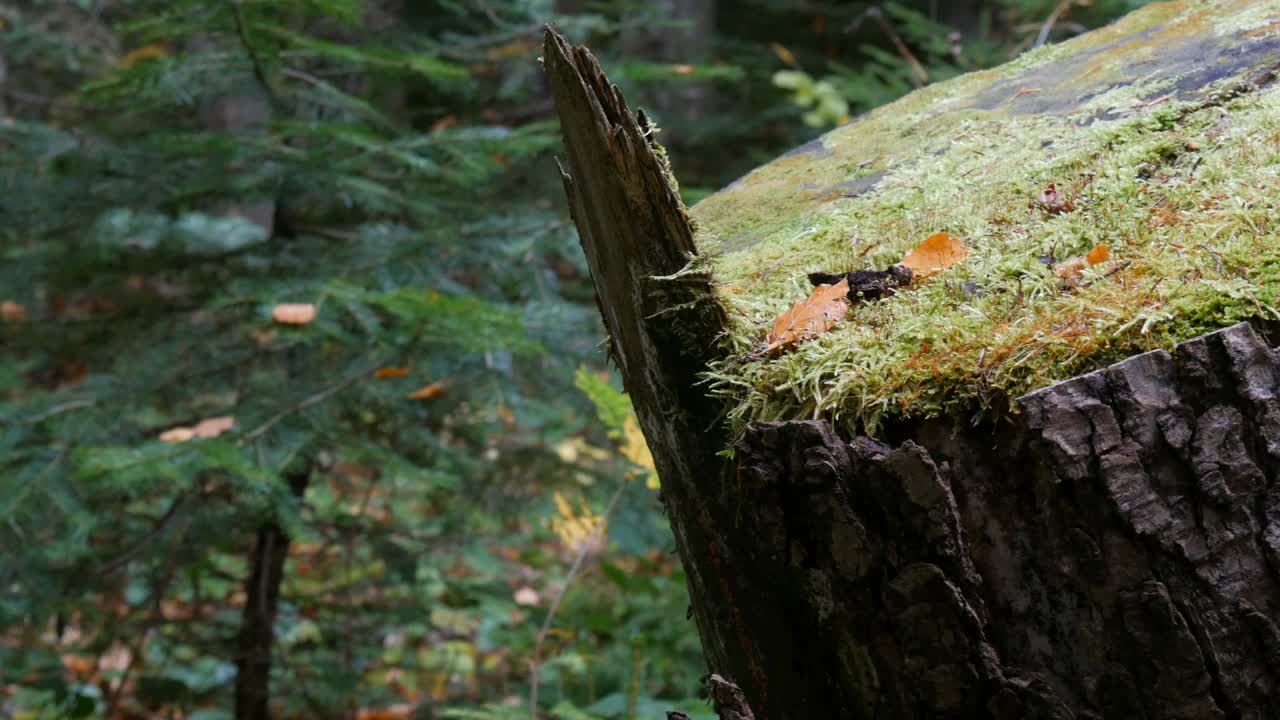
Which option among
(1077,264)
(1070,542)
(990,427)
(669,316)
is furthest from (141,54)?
(1070,542)

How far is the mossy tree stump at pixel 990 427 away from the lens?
1.04 meters

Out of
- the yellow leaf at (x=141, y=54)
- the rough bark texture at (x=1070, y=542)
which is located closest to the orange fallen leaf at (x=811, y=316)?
the rough bark texture at (x=1070, y=542)

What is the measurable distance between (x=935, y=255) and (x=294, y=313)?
3.00m

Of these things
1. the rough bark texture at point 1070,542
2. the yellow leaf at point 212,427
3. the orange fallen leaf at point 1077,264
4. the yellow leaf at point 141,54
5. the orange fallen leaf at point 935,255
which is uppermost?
the yellow leaf at point 141,54

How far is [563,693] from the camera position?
492cm

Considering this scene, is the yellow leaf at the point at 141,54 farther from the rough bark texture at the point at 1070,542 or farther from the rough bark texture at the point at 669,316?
the rough bark texture at the point at 1070,542

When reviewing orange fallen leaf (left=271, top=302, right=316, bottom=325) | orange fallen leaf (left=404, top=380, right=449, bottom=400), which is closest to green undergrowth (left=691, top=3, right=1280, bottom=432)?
orange fallen leaf (left=271, top=302, right=316, bottom=325)

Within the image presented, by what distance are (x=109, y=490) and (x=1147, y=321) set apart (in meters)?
4.37

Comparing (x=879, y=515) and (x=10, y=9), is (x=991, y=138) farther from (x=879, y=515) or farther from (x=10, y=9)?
(x=10, y=9)

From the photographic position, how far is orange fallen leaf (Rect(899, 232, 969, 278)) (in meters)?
1.45

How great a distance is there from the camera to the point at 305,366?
4.53 meters

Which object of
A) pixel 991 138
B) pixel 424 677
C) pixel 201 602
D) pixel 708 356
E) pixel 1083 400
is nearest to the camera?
pixel 1083 400

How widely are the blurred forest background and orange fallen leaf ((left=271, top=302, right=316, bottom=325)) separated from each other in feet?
0.05

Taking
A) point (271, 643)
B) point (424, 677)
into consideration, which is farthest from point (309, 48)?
point (424, 677)
